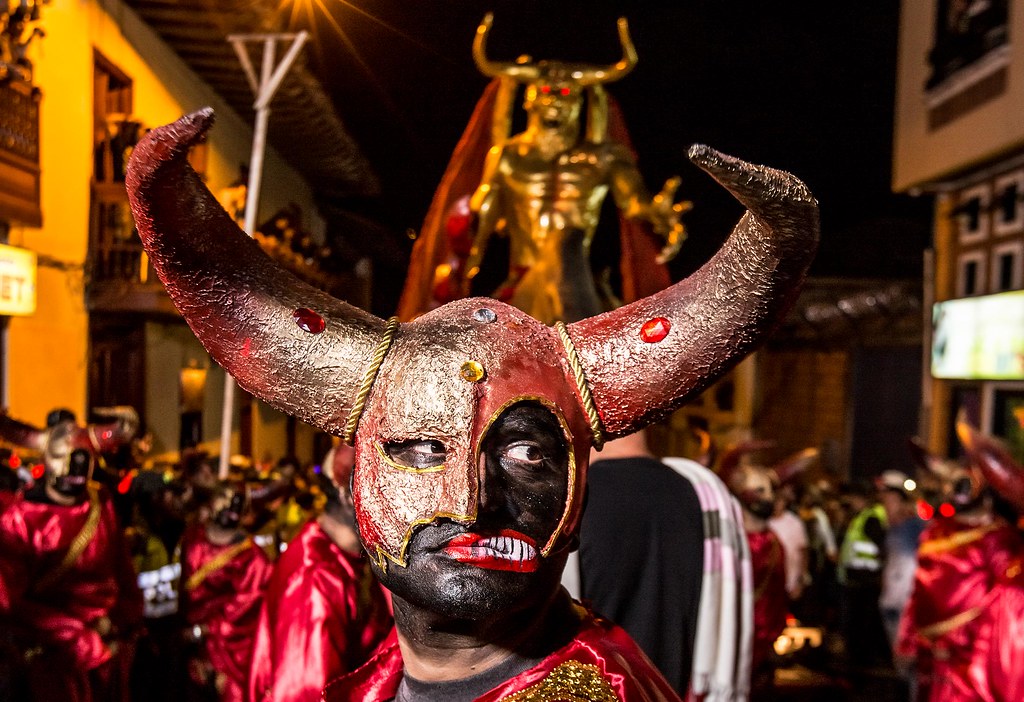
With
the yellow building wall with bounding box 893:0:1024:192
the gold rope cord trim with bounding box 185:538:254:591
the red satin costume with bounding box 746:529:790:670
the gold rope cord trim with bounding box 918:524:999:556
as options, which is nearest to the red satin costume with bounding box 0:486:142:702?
the gold rope cord trim with bounding box 185:538:254:591

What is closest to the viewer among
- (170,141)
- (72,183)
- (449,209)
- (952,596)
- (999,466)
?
(170,141)

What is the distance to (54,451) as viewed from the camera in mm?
5090

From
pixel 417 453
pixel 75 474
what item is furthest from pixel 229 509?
pixel 417 453

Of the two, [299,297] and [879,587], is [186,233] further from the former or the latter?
[879,587]

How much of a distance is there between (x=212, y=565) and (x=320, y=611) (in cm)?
294

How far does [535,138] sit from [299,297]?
2.11 m

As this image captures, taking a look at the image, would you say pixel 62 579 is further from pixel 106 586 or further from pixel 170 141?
pixel 170 141

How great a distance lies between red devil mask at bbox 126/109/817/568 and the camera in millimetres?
1364

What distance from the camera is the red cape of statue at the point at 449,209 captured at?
330 cm

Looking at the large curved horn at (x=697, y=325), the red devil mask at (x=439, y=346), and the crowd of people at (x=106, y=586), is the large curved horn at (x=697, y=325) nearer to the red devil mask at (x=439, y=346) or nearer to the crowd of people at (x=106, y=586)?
the red devil mask at (x=439, y=346)

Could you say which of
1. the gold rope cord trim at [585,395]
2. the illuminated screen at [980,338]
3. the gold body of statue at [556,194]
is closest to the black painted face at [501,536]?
the gold rope cord trim at [585,395]

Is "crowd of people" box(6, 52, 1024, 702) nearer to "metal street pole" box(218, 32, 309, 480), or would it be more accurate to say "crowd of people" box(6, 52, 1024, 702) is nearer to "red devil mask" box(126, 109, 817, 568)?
"red devil mask" box(126, 109, 817, 568)

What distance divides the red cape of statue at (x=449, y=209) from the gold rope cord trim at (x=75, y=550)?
315 centimetres

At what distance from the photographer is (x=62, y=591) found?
5.11 m
